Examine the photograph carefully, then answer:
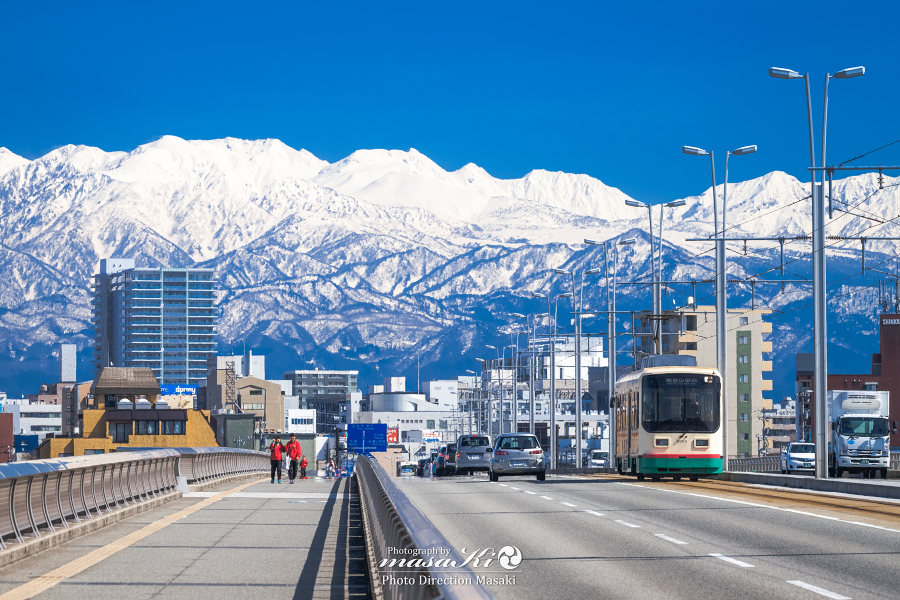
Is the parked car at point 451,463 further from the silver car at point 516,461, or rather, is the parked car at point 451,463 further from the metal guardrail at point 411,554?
the metal guardrail at point 411,554

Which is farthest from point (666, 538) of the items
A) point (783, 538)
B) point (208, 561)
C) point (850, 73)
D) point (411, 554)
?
point (850, 73)

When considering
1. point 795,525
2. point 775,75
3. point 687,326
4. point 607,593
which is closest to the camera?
point 607,593

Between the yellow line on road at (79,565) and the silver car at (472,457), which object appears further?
the silver car at (472,457)

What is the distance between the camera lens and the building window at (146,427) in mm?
99750

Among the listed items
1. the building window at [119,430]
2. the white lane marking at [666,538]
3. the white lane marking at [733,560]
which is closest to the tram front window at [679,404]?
the white lane marking at [666,538]

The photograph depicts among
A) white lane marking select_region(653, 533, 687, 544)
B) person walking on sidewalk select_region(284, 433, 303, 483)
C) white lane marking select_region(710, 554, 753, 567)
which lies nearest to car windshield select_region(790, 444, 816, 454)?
person walking on sidewalk select_region(284, 433, 303, 483)

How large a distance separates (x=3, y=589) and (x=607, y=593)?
579 centimetres

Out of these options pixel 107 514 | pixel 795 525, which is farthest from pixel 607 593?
pixel 107 514

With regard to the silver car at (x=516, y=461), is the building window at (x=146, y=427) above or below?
below

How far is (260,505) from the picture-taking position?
86.3 ft

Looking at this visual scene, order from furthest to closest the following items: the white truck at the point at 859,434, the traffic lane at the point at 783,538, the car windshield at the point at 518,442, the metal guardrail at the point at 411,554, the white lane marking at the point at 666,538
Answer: the white truck at the point at 859,434 → the car windshield at the point at 518,442 → the white lane marking at the point at 666,538 → the traffic lane at the point at 783,538 → the metal guardrail at the point at 411,554

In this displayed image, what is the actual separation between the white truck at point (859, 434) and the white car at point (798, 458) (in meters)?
3.98

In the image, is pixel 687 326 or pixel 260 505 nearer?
pixel 260 505

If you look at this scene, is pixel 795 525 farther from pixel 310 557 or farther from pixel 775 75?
pixel 775 75
